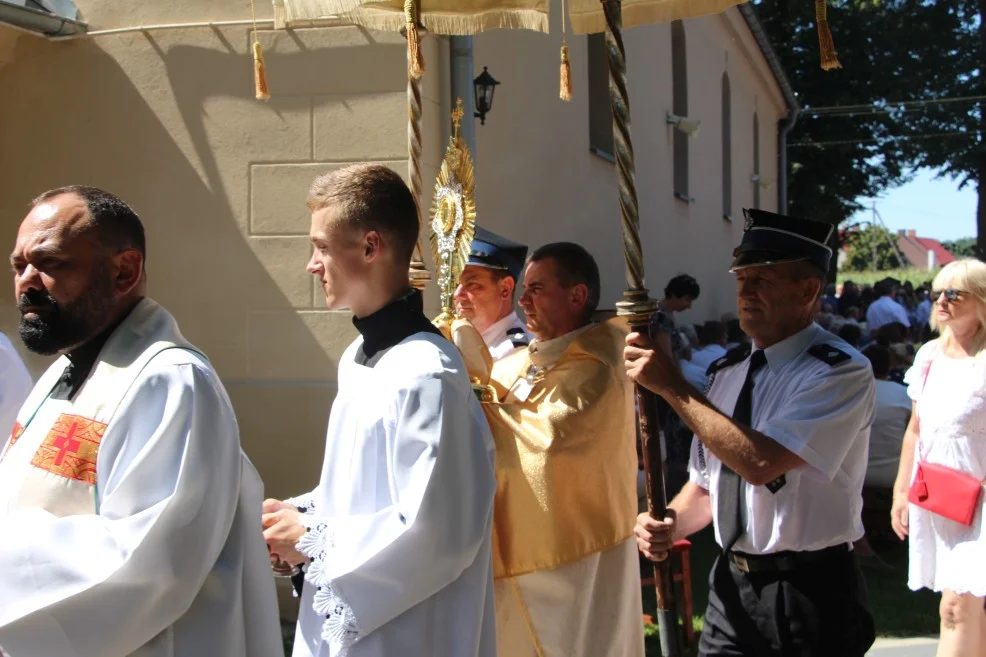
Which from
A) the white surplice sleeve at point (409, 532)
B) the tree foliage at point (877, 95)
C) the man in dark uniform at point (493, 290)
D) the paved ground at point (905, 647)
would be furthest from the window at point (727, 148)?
the white surplice sleeve at point (409, 532)

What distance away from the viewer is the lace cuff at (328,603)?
226cm

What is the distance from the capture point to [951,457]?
15.6 ft

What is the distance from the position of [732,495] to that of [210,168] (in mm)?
4399

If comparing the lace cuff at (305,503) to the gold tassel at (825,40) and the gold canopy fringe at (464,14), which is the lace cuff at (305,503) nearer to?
the gold tassel at (825,40)

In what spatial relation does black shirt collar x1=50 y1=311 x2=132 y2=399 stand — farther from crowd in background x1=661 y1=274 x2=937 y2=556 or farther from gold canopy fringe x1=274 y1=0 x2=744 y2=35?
crowd in background x1=661 y1=274 x2=937 y2=556

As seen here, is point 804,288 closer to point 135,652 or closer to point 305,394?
point 135,652

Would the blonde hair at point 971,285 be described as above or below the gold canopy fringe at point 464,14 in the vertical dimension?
below

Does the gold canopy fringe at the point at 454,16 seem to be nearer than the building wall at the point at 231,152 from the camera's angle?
Yes

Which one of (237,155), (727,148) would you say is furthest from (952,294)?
(727,148)

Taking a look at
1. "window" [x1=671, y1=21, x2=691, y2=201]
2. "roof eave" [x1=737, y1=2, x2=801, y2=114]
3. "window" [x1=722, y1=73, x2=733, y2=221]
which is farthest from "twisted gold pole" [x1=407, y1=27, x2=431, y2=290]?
"window" [x1=722, y1=73, x2=733, y2=221]

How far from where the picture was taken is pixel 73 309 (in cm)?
239

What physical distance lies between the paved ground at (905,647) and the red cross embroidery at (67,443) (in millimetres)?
4691

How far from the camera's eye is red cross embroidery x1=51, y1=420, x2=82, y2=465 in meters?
2.28

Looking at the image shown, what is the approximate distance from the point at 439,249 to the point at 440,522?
5.53 ft
